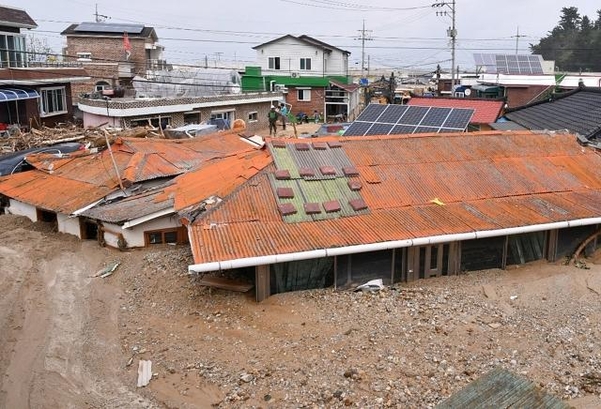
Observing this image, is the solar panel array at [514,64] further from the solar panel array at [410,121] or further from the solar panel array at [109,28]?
the solar panel array at [109,28]

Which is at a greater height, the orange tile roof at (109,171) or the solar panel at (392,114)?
the solar panel at (392,114)

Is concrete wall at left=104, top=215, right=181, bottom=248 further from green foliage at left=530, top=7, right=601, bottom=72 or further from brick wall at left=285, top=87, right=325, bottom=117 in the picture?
green foliage at left=530, top=7, right=601, bottom=72

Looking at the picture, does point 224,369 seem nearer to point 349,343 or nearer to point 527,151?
point 349,343

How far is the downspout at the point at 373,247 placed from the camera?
10.3m

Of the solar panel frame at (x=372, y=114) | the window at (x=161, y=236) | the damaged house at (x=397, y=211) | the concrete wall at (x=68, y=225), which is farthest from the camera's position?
the solar panel frame at (x=372, y=114)

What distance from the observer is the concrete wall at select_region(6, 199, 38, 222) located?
1783cm

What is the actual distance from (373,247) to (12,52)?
25.5 meters

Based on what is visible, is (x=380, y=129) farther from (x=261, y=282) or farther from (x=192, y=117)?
(x=192, y=117)

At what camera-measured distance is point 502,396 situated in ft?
24.4

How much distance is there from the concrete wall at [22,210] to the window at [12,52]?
12726 millimetres

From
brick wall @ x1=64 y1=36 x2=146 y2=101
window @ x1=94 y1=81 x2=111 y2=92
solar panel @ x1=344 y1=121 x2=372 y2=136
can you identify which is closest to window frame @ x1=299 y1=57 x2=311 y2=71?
brick wall @ x1=64 y1=36 x2=146 y2=101

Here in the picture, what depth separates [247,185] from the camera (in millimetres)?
13094

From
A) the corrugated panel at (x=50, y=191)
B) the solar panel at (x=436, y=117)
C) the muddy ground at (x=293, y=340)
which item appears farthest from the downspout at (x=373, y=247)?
the solar panel at (x=436, y=117)

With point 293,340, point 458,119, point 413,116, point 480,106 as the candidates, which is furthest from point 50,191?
point 480,106
